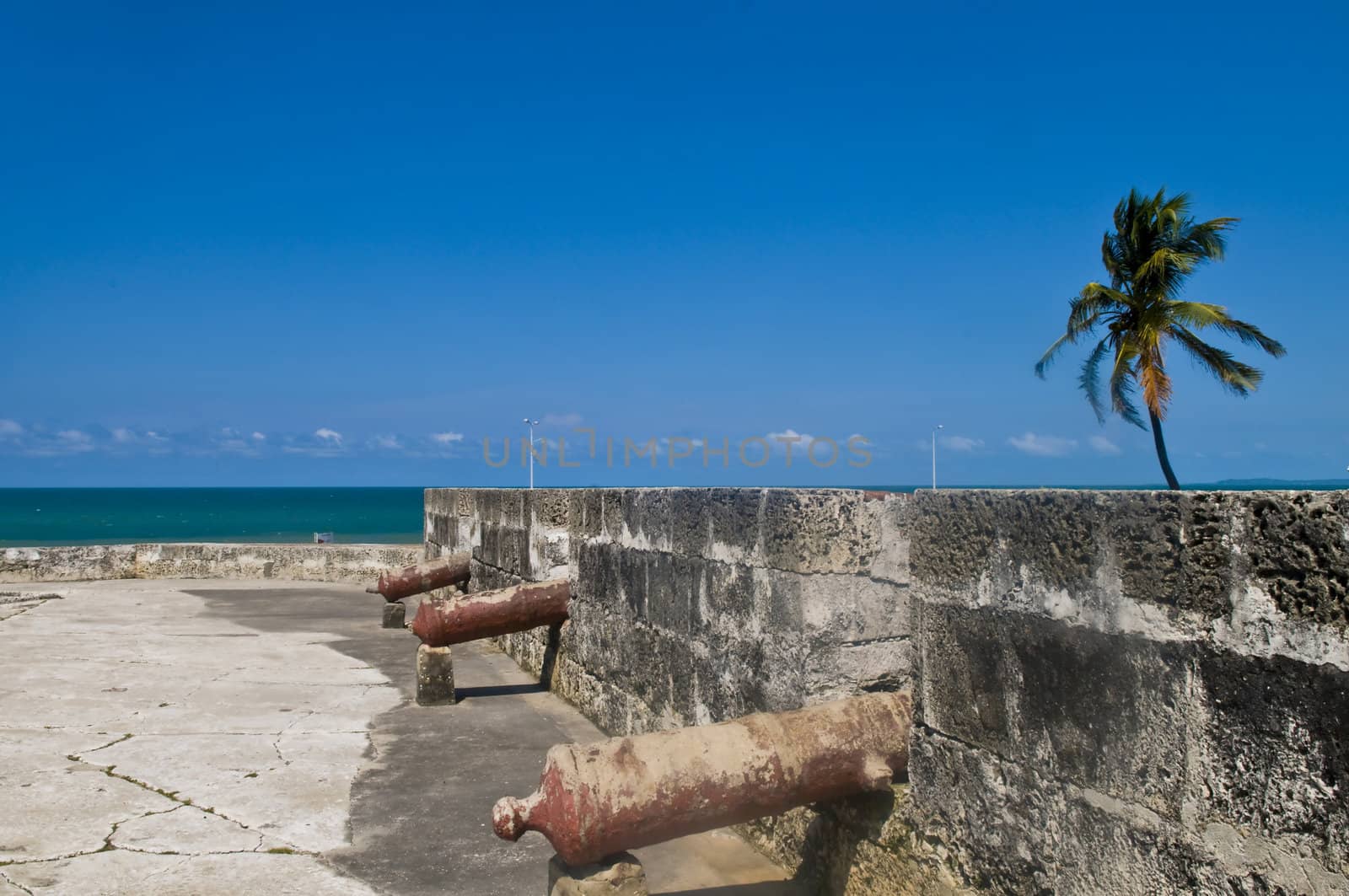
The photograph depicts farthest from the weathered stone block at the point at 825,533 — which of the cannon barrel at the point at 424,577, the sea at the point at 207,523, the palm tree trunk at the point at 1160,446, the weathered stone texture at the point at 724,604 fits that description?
the sea at the point at 207,523

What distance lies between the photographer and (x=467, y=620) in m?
6.56

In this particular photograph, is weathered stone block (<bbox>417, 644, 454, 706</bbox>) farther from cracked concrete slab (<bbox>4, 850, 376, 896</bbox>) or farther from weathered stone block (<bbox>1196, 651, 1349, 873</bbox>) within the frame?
weathered stone block (<bbox>1196, 651, 1349, 873</bbox>)

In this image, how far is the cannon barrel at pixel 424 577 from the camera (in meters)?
9.55

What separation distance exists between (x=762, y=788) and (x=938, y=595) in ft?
2.38

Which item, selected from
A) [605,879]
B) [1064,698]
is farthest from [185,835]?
[1064,698]

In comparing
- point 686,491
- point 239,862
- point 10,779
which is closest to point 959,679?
point 686,491

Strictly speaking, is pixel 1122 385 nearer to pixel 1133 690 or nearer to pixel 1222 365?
pixel 1222 365

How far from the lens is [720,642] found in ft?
13.9

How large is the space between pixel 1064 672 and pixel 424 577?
820 centimetres

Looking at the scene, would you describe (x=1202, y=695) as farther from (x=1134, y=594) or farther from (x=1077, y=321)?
(x=1077, y=321)

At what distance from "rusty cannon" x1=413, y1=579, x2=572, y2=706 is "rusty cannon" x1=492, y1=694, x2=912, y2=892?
371 centimetres

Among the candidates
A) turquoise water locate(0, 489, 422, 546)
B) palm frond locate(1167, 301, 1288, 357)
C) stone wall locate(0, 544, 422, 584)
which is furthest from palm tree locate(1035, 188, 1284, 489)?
turquoise water locate(0, 489, 422, 546)

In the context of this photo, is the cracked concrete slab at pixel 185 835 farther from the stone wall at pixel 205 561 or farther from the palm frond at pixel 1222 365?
the palm frond at pixel 1222 365

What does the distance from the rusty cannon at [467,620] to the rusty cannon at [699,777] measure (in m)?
3.71
